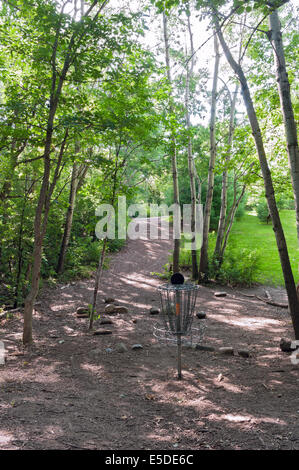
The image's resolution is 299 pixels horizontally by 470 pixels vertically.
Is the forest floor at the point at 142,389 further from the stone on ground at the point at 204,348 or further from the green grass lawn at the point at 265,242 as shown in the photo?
the green grass lawn at the point at 265,242

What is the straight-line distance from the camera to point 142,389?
4051 millimetres

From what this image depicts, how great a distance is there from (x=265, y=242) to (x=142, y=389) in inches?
687

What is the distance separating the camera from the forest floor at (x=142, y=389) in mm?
2863

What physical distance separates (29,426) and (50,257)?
31.1 feet

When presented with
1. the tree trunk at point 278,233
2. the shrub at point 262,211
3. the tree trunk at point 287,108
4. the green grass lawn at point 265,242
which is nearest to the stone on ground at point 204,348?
the tree trunk at point 278,233

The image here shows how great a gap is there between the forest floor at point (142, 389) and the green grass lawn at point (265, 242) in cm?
621

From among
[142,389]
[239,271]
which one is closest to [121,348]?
[142,389]

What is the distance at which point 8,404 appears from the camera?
350 centimetres

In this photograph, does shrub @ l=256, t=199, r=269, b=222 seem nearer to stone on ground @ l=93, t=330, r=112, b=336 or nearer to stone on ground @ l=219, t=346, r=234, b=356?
stone on ground @ l=93, t=330, r=112, b=336

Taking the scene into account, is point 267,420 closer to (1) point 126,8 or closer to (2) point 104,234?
(2) point 104,234

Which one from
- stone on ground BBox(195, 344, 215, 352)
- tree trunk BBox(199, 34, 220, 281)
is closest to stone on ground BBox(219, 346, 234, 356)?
stone on ground BBox(195, 344, 215, 352)

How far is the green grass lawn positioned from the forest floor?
6210 millimetres

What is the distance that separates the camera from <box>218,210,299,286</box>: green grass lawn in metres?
13.7
